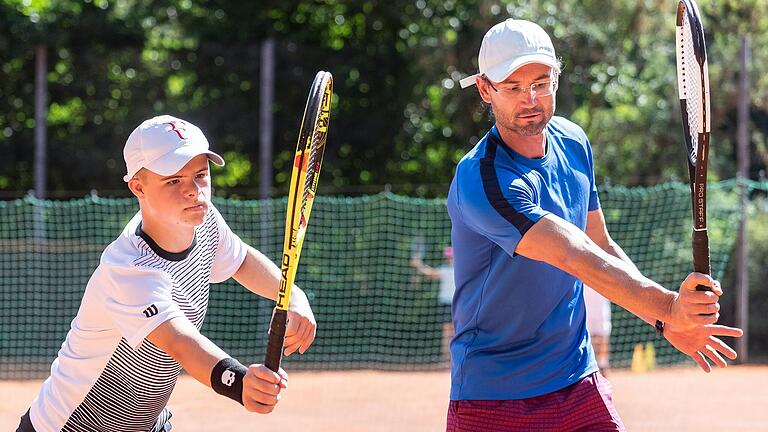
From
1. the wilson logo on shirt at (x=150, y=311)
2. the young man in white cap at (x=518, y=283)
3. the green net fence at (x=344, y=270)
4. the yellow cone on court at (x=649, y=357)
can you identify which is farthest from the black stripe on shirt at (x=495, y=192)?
the yellow cone on court at (x=649, y=357)

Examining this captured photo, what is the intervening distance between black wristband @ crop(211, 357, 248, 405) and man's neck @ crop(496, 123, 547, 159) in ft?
3.67

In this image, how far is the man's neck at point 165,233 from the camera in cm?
351

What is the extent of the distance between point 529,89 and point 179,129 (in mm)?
1075

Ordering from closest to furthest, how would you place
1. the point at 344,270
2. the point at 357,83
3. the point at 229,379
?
the point at 229,379
the point at 344,270
the point at 357,83

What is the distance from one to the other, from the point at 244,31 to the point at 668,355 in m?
9.02

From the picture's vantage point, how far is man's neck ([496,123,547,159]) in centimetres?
362

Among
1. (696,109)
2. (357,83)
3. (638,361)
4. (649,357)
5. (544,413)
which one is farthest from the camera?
(357,83)

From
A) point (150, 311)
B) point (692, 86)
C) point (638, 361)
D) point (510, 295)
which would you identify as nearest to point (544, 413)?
point (510, 295)

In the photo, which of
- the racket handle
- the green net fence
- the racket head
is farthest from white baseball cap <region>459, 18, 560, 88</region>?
the green net fence

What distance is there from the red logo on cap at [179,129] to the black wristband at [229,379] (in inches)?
29.0

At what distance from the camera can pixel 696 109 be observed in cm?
339

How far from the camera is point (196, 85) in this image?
19.7 meters

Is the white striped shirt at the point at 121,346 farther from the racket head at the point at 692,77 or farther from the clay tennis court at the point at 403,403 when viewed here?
the clay tennis court at the point at 403,403

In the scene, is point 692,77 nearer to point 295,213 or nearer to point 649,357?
point 295,213
